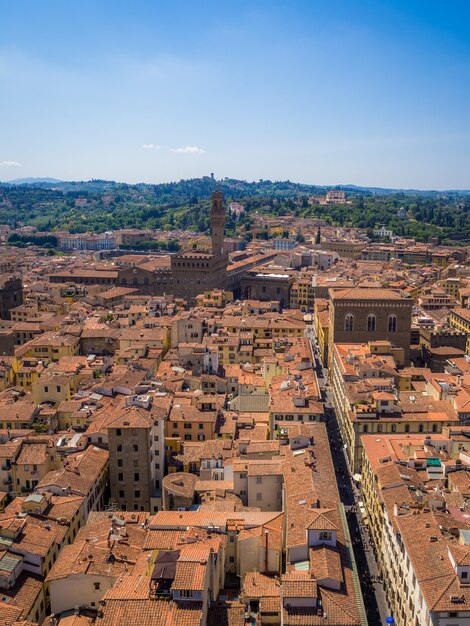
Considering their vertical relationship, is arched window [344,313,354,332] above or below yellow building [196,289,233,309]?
above

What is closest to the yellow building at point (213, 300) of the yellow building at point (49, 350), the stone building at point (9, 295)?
the yellow building at point (49, 350)

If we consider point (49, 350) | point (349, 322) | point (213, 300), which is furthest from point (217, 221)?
point (49, 350)

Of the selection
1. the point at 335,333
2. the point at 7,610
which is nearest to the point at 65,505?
the point at 7,610

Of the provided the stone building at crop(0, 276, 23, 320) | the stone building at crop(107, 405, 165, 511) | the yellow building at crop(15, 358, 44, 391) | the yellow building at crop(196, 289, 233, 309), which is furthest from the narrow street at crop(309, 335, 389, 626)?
the stone building at crop(0, 276, 23, 320)

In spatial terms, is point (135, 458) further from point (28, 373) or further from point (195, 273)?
point (195, 273)

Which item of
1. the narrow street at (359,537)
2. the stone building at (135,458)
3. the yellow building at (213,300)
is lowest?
the narrow street at (359,537)

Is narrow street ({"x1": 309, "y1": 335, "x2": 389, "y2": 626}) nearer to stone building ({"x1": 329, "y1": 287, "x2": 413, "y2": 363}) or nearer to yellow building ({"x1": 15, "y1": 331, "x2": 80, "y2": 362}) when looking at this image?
stone building ({"x1": 329, "y1": 287, "x2": 413, "y2": 363})

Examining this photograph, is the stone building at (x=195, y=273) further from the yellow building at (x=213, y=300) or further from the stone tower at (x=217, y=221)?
the yellow building at (x=213, y=300)
